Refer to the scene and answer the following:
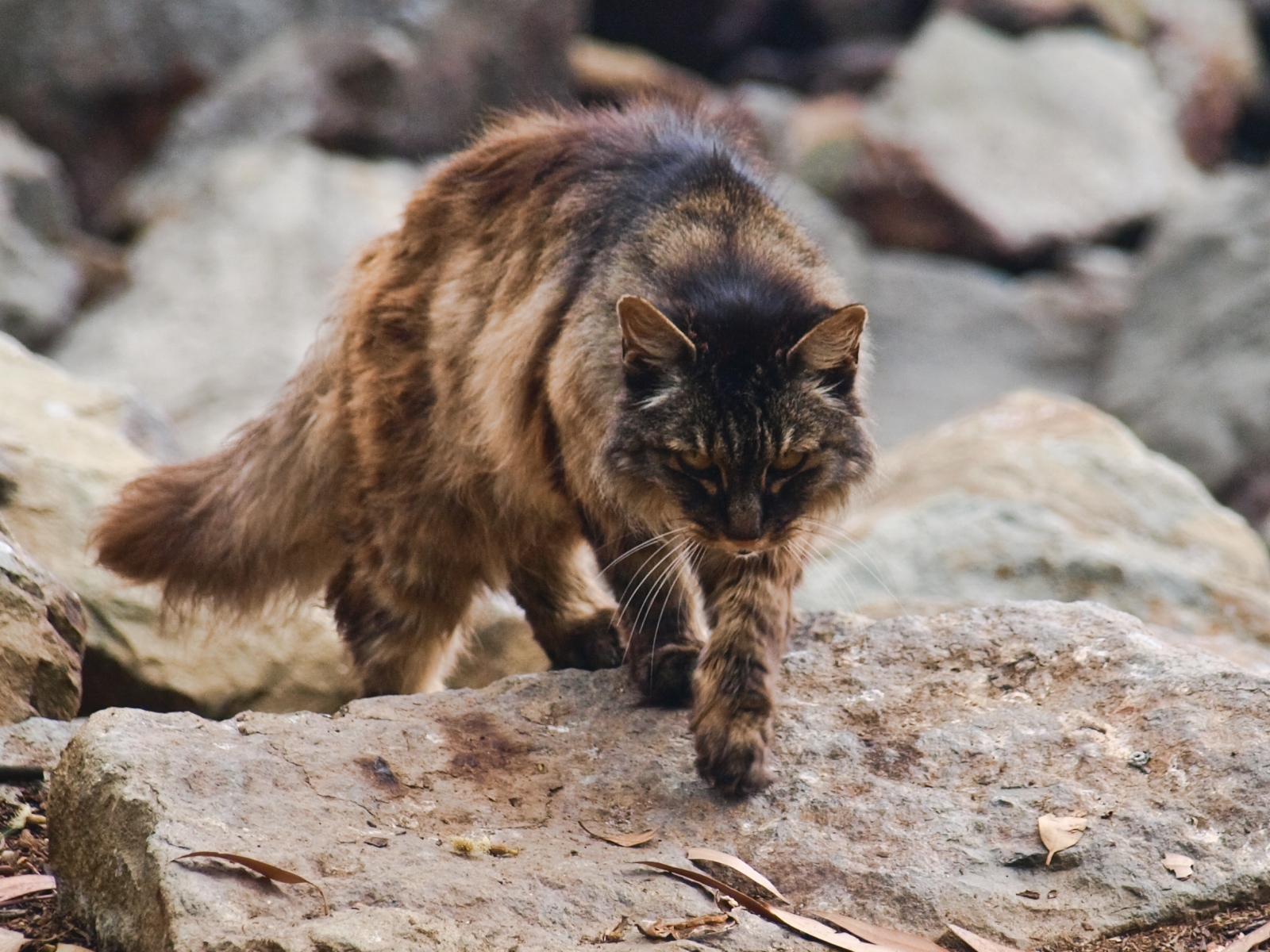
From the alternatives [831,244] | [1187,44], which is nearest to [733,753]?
[831,244]

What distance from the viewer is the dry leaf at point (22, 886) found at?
3391 mm

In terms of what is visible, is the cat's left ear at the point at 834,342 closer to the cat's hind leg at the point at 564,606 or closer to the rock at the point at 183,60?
the cat's hind leg at the point at 564,606

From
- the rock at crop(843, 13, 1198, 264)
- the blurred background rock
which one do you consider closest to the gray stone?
the blurred background rock

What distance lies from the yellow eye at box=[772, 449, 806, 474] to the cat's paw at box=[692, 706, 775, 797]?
70 centimetres

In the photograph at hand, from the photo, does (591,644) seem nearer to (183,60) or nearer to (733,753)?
(733,753)

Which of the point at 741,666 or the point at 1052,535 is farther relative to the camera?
the point at 1052,535

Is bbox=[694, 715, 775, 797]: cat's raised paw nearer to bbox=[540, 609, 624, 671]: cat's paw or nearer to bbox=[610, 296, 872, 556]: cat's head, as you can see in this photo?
bbox=[610, 296, 872, 556]: cat's head

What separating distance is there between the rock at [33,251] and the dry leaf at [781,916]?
28.9ft

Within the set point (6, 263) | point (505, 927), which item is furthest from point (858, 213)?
point (505, 927)

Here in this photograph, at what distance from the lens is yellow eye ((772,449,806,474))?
13.5 ft

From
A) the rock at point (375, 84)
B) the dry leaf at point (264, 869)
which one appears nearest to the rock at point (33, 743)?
the dry leaf at point (264, 869)

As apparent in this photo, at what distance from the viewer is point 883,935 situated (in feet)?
10.8

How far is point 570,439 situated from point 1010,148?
11.7m

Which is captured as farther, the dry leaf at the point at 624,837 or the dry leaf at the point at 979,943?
the dry leaf at the point at 624,837
